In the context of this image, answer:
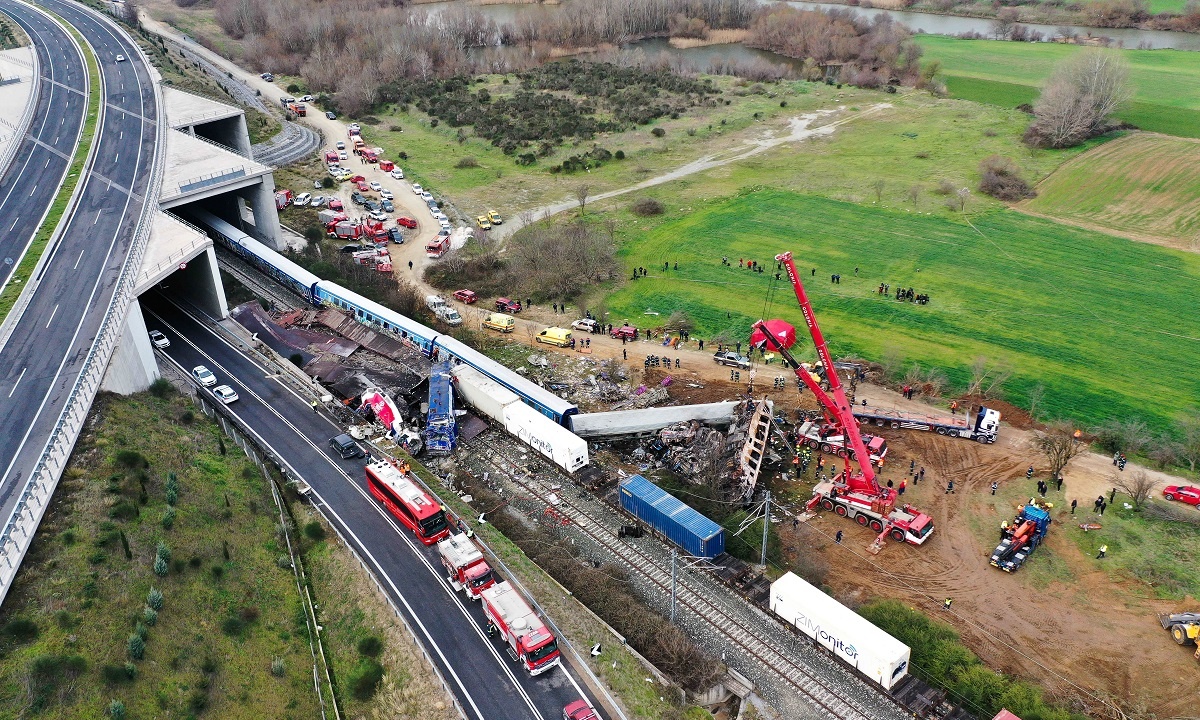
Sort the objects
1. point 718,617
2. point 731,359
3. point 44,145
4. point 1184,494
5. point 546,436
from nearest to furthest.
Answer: point 718,617
point 1184,494
point 546,436
point 731,359
point 44,145

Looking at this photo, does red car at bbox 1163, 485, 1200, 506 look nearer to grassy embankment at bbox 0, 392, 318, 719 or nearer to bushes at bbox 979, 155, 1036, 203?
grassy embankment at bbox 0, 392, 318, 719

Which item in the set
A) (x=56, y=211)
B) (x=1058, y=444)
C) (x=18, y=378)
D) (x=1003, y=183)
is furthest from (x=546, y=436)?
(x=1003, y=183)

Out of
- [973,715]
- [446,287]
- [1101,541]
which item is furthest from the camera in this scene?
[446,287]

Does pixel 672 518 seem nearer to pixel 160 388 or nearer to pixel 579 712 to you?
pixel 579 712

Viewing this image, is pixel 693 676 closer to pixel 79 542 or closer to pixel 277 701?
pixel 277 701

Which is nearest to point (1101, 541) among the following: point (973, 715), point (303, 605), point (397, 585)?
point (973, 715)

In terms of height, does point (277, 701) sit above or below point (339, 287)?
below
